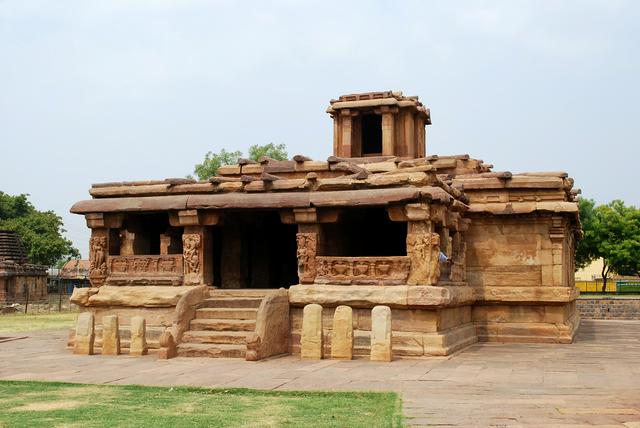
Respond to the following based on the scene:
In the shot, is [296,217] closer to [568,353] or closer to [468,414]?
[568,353]

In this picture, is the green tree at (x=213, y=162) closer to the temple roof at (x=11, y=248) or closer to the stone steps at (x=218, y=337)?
the temple roof at (x=11, y=248)

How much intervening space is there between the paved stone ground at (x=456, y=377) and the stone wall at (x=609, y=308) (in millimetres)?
16053

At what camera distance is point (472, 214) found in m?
16.6

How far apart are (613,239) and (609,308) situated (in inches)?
783

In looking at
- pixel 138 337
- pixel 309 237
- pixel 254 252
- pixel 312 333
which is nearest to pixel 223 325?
pixel 138 337

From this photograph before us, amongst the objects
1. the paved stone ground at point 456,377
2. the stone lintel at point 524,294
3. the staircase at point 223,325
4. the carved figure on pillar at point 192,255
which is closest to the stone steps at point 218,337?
the staircase at point 223,325

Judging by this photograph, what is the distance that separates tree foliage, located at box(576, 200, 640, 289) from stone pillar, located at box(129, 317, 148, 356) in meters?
39.2

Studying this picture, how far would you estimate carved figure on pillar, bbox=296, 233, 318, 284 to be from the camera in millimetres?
13648

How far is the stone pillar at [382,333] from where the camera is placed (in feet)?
39.0

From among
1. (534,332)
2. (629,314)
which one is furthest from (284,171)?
(629,314)

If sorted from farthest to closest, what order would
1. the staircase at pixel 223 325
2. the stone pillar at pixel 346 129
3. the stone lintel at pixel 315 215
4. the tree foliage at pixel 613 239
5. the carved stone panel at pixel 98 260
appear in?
the tree foliage at pixel 613 239
the stone pillar at pixel 346 129
the carved stone panel at pixel 98 260
the stone lintel at pixel 315 215
the staircase at pixel 223 325

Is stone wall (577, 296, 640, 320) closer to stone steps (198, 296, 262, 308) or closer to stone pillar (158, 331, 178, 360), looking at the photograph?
stone steps (198, 296, 262, 308)

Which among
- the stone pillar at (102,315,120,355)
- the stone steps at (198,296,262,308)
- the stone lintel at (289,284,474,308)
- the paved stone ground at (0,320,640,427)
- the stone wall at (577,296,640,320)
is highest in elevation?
the stone lintel at (289,284,474,308)

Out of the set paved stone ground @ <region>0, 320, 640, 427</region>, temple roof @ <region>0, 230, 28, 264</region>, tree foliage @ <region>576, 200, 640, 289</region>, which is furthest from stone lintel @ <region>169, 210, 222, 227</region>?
tree foliage @ <region>576, 200, 640, 289</region>
